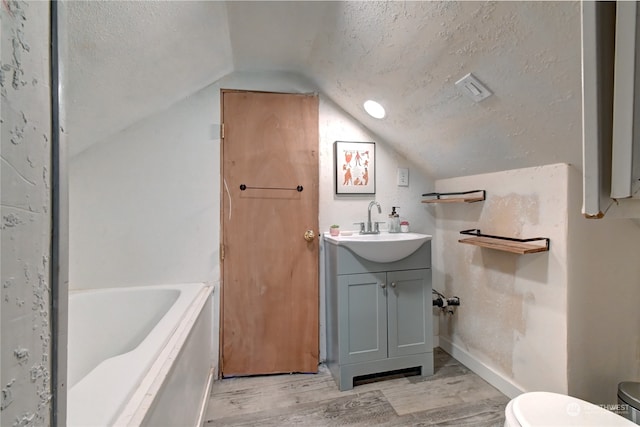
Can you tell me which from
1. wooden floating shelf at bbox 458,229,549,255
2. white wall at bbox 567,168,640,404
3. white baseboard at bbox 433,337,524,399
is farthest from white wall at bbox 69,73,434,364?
white wall at bbox 567,168,640,404

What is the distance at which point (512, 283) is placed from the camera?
1.67 metres

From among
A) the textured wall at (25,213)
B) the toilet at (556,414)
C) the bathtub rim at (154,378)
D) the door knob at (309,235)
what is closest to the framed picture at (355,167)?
the door knob at (309,235)

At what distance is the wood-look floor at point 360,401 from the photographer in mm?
1509

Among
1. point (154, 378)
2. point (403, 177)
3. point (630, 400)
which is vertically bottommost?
point (630, 400)

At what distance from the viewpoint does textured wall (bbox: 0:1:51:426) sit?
0.90ft

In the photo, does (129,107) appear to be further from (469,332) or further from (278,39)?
(469,332)

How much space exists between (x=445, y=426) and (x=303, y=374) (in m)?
0.90

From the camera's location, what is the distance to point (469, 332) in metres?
2.00

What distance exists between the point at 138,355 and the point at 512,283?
185 cm

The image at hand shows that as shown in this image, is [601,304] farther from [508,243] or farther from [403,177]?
[403,177]

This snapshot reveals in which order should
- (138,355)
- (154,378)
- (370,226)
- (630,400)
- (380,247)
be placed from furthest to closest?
(370,226) < (380,247) < (630,400) < (138,355) < (154,378)

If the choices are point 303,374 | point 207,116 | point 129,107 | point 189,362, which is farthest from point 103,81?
point 303,374

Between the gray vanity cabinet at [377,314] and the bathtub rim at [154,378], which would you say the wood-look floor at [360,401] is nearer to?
the gray vanity cabinet at [377,314]

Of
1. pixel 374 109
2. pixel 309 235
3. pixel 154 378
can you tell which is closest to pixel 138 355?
pixel 154 378
